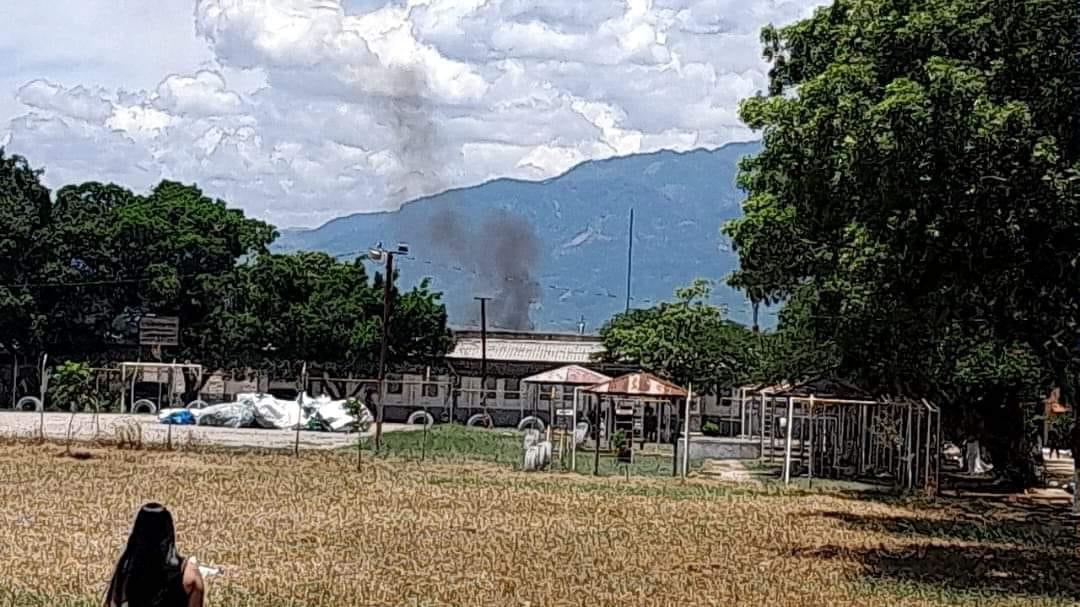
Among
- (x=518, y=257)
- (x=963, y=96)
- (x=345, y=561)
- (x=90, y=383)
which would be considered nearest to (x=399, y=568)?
(x=345, y=561)

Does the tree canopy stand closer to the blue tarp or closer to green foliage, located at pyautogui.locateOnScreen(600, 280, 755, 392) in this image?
green foliage, located at pyautogui.locateOnScreen(600, 280, 755, 392)

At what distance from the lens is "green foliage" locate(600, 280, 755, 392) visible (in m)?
50.1

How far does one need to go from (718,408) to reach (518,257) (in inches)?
2193

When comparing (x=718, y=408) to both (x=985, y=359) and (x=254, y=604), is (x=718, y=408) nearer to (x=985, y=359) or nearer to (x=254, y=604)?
(x=985, y=359)

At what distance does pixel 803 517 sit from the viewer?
21.4 metres

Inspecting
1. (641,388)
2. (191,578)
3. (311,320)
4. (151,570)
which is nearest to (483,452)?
(641,388)

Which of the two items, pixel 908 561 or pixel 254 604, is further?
pixel 908 561

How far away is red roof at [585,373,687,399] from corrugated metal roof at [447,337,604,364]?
83.8ft

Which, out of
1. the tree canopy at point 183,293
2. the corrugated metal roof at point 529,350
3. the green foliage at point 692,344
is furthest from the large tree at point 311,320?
the green foliage at point 692,344

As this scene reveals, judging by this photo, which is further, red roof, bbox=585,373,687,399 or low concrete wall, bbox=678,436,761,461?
low concrete wall, bbox=678,436,761,461

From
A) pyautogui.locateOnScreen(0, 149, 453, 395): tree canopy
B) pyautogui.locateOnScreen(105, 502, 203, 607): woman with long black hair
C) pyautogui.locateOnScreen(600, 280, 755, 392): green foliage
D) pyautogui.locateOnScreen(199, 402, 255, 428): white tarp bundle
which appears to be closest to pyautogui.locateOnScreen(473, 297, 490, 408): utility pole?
pyautogui.locateOnScreen(0, 149, 453, 395): tree canopy

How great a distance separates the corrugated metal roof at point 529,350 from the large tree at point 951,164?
42070 millimetres

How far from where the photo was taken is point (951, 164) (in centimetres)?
1481

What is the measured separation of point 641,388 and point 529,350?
30175 millimetres
